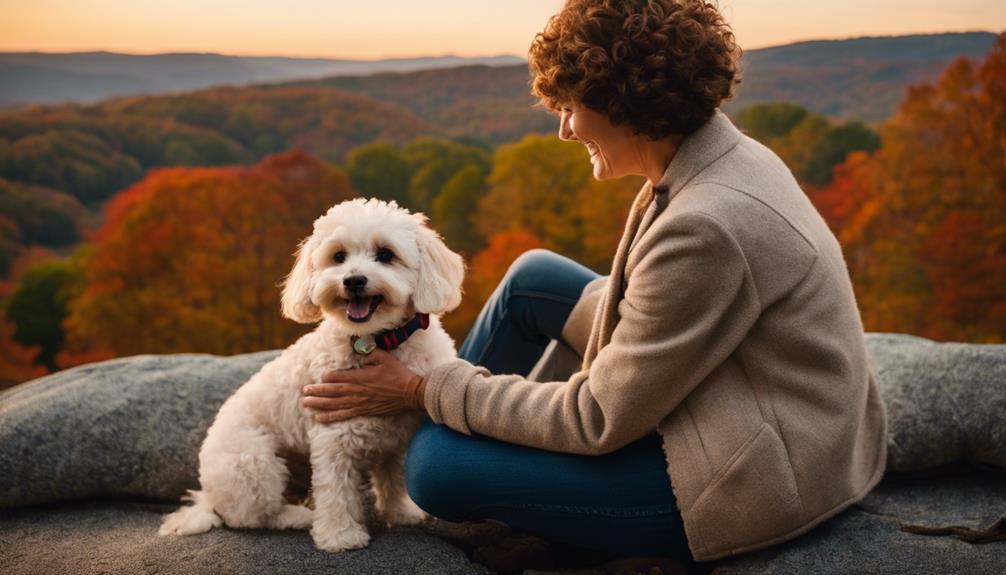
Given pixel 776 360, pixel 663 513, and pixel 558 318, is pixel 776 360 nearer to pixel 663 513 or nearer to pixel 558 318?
pixel 663 513

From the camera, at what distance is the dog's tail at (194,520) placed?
313 cm

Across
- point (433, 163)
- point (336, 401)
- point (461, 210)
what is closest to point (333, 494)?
point (336, 401)

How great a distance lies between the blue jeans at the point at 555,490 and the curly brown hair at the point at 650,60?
996mm

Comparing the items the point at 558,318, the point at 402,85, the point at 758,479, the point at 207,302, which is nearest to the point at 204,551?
the point at 558,318

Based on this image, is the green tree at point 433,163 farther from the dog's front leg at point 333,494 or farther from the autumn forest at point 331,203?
the dog's front leg at point 333,494

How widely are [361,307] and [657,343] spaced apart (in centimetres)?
108

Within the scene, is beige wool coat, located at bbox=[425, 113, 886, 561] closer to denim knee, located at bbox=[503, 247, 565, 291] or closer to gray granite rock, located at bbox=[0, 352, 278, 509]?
denim knee, located at bbox=[503, 247, 565, 291]

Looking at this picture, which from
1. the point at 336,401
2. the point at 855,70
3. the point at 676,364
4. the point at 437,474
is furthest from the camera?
the point at 855,70

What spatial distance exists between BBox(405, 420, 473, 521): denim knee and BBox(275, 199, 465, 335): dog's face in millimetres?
437

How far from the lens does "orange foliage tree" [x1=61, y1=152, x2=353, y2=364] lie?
16.6m

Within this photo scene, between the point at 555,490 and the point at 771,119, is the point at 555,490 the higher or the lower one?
the higher one

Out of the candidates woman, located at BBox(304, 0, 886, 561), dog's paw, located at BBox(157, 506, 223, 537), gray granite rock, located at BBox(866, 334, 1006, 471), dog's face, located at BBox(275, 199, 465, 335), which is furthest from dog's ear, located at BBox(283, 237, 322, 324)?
gray granite rock, located at BBox(866, 334, 1006, 471)

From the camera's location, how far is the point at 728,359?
2.39 metres

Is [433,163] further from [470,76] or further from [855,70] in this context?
[855,70]
